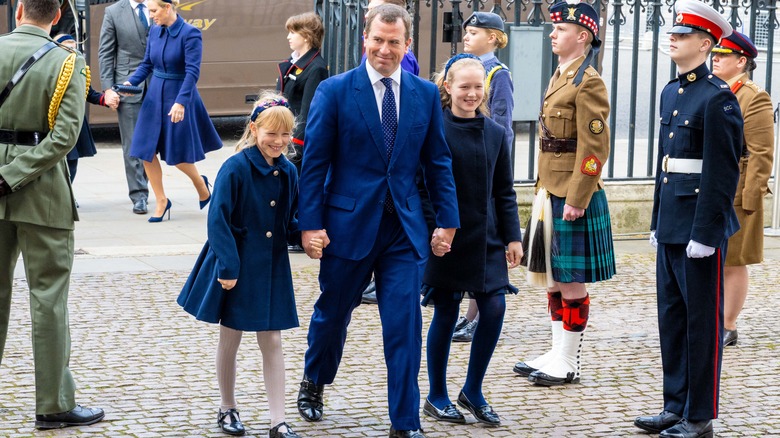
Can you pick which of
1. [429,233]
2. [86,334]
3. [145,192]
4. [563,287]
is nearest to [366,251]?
[429,233]

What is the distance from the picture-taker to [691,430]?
17.3 ft

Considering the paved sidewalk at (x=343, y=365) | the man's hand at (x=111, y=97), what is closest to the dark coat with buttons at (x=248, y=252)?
the paved sidewalk at (x=343, y=365)

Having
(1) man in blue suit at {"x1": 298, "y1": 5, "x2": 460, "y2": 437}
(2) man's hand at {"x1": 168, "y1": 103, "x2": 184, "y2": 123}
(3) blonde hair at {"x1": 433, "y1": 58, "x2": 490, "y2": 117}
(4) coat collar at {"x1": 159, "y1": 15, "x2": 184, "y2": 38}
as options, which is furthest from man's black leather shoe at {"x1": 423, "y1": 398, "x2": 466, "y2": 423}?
Result: (4) coat collar at {"x1": 159, "y1": 15, "x2": 184, "y2": 38}

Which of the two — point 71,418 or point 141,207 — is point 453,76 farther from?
point 141,207

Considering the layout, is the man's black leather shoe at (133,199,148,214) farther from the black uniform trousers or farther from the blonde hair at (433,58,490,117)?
the black uniform trousers

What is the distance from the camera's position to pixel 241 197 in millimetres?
5145

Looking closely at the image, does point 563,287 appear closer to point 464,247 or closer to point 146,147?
point 464,247

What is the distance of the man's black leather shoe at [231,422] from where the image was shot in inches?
206

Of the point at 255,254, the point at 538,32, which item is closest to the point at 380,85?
the point at 255,254

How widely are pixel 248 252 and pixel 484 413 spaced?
129cm

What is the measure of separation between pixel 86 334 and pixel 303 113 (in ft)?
7.85

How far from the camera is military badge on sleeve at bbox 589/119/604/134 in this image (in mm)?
5980

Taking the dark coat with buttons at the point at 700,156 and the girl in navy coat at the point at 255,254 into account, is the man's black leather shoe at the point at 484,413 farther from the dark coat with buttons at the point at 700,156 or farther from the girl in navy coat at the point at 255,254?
the dark coat with buttons at the point at 700,156

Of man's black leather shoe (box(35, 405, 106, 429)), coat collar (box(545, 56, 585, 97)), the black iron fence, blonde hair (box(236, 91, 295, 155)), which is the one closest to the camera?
blonde hair (box(236, 91, 295, 155))
